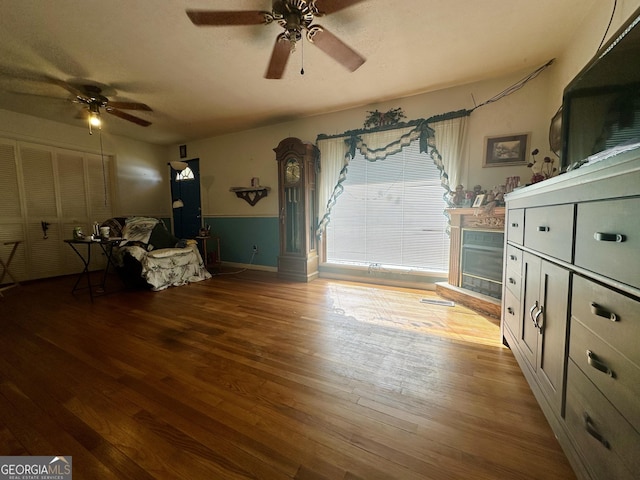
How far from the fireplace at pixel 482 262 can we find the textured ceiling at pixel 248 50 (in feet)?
5.59

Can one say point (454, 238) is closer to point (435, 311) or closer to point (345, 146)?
point (435, 311)

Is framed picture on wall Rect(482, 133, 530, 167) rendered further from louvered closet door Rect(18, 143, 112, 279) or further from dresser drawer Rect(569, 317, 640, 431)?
louvered closet door Rect(18, 143, 112, 279)

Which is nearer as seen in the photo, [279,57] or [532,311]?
[532,311]

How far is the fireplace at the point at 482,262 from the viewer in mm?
2465

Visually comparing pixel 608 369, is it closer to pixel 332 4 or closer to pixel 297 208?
pixel 332 4

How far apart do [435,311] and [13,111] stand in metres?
6.10

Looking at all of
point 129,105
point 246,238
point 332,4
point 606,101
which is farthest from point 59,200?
point 606,101

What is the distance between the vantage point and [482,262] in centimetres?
260

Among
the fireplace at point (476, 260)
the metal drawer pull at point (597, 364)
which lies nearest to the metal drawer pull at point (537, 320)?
the metal drawer pull at point (597, 364)

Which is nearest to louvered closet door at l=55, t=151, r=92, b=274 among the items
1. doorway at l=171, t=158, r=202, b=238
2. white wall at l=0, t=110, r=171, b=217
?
white wall at l=0, t=110, r=171, b=217

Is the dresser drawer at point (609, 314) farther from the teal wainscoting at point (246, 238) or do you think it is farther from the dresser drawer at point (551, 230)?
the teal wainscoting at point (246, 238)

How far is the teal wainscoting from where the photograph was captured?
14.1 feet

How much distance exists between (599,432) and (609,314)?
0.38m

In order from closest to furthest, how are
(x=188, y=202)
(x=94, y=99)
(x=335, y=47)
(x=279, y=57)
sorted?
1. (x=335, y=47)
2. (x=279, y=57)
3. (x=94, y=99)
4. (x=188, y=202)
